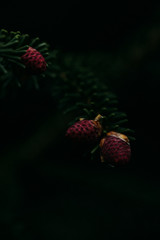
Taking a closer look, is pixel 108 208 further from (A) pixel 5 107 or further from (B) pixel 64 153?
(A) pixel 5 107

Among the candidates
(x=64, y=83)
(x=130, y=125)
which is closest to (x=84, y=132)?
(x=64, y=83)

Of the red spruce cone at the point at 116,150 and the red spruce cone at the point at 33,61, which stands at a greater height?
the red spruce cone at the point at 33,61

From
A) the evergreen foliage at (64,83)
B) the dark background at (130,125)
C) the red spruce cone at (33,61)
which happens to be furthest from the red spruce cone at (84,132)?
the dark background at (130,125)

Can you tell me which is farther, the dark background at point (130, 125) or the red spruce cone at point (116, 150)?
the dark background at point (130, 125)

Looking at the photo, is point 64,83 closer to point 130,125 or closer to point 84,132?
point 84,132

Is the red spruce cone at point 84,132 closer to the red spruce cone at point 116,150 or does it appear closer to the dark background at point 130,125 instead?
the red spruce cone at point 116,150

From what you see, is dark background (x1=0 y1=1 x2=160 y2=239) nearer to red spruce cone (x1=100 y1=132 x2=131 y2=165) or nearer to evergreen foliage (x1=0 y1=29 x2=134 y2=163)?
evergreen foliage (x1=0 y1=29 x2=134 y2=163)

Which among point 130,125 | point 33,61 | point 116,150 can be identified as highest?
point 33,61

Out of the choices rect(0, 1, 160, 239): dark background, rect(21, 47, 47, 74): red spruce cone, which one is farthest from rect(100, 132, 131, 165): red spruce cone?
rect(0, 1, 160, 239): dark background
